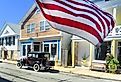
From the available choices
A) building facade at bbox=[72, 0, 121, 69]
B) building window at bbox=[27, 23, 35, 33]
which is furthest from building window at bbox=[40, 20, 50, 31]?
building facade at bbox=[72, 0, 121, 69]

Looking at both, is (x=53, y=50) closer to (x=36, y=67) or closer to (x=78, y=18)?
(x=36, y=67)

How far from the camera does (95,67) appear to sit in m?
28.2

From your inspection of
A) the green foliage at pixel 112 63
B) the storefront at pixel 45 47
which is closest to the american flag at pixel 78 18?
the green foliage at pixel 112 63

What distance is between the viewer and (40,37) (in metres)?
39.0

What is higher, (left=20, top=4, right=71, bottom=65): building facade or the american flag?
(left=20, top=4, right=71, bottom=65): building facade

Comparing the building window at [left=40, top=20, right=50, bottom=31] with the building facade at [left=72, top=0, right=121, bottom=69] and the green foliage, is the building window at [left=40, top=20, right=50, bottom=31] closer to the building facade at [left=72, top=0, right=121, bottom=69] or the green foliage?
the building facade at [left=72, top=0, right=121, bottom=69]

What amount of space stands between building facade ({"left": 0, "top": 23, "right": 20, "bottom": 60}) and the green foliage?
79.3 ft

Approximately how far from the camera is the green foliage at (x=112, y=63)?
2545cm

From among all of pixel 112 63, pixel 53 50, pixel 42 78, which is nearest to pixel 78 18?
pixel 42 78

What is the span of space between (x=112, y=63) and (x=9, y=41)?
29424 millimetres

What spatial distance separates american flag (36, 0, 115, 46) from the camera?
507 centimetres

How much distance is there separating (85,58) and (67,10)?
2805cm

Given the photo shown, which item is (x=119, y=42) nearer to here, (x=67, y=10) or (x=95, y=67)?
(x=95, y=67)

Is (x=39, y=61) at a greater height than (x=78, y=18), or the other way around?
(x=78, y=18)
